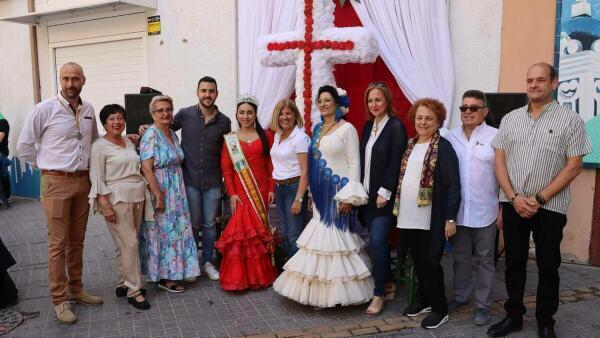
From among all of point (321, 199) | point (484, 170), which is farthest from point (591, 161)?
point (321, 199)

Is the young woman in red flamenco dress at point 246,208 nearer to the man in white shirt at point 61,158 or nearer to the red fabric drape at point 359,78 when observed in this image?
the man in white shirt at point 61,158

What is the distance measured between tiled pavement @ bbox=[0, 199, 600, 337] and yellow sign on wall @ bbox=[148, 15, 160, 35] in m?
4.08

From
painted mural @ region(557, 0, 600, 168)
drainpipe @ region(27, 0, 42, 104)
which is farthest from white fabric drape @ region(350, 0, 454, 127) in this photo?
drainpipe @ region(27, 0, 42, 104)

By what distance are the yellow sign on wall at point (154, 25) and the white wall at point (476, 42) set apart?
4.41m

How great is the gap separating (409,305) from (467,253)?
0.67m

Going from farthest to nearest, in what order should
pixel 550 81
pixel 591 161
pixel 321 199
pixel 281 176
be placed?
pixel 591 161 < pixel 281 176 < pixel 321 199 < pixel 550 81

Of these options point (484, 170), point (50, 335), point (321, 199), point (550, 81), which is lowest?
point (50, 335)

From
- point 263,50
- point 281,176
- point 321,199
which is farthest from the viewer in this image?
point 263,50

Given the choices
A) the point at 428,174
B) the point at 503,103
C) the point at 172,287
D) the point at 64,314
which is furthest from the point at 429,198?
the point at 64,314

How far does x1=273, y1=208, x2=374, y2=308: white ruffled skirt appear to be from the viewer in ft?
12.5

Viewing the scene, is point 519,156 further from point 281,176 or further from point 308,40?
point 308,40

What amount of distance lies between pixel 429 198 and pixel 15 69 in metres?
9.12

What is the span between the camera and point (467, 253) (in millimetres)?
3744

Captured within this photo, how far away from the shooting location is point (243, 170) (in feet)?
14.5
